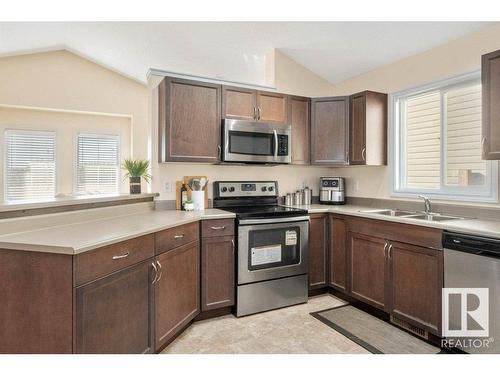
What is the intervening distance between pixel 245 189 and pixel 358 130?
1.34m

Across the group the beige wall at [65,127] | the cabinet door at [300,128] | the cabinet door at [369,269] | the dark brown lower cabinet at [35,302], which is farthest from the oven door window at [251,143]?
Result: the beige wall at [65,127]

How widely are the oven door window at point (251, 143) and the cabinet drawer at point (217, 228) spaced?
0.71 m

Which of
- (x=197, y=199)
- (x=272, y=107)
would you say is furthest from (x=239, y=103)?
(x=197, y=199)

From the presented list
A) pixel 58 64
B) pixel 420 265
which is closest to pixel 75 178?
pixel 58 64

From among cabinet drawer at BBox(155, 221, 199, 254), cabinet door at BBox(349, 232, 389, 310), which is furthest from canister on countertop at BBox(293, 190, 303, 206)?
cabinet drawer at BBox(155, 221, 199, 254)

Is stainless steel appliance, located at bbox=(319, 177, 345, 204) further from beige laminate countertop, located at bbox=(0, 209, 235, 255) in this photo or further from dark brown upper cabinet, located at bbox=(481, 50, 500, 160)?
beige laminate countertop, located at bbox=(0, 209, 235, 255)

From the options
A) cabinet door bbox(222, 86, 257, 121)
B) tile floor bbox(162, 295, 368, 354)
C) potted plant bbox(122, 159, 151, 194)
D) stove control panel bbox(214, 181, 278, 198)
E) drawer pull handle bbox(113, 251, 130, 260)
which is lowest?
tile floor bbox(162, 295, 368, 354)

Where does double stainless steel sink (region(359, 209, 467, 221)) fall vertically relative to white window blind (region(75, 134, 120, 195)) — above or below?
below

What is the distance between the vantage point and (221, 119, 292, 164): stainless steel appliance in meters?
2.84

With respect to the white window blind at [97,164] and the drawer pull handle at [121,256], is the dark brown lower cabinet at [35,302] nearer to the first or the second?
the drawer pull handle at [121,256]

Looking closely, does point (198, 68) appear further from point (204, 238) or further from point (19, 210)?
point (19, 210)

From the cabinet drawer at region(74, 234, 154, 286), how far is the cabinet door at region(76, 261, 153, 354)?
4cm

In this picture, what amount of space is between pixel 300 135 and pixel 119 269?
2.33 meters

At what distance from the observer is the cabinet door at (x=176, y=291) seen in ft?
6.43
